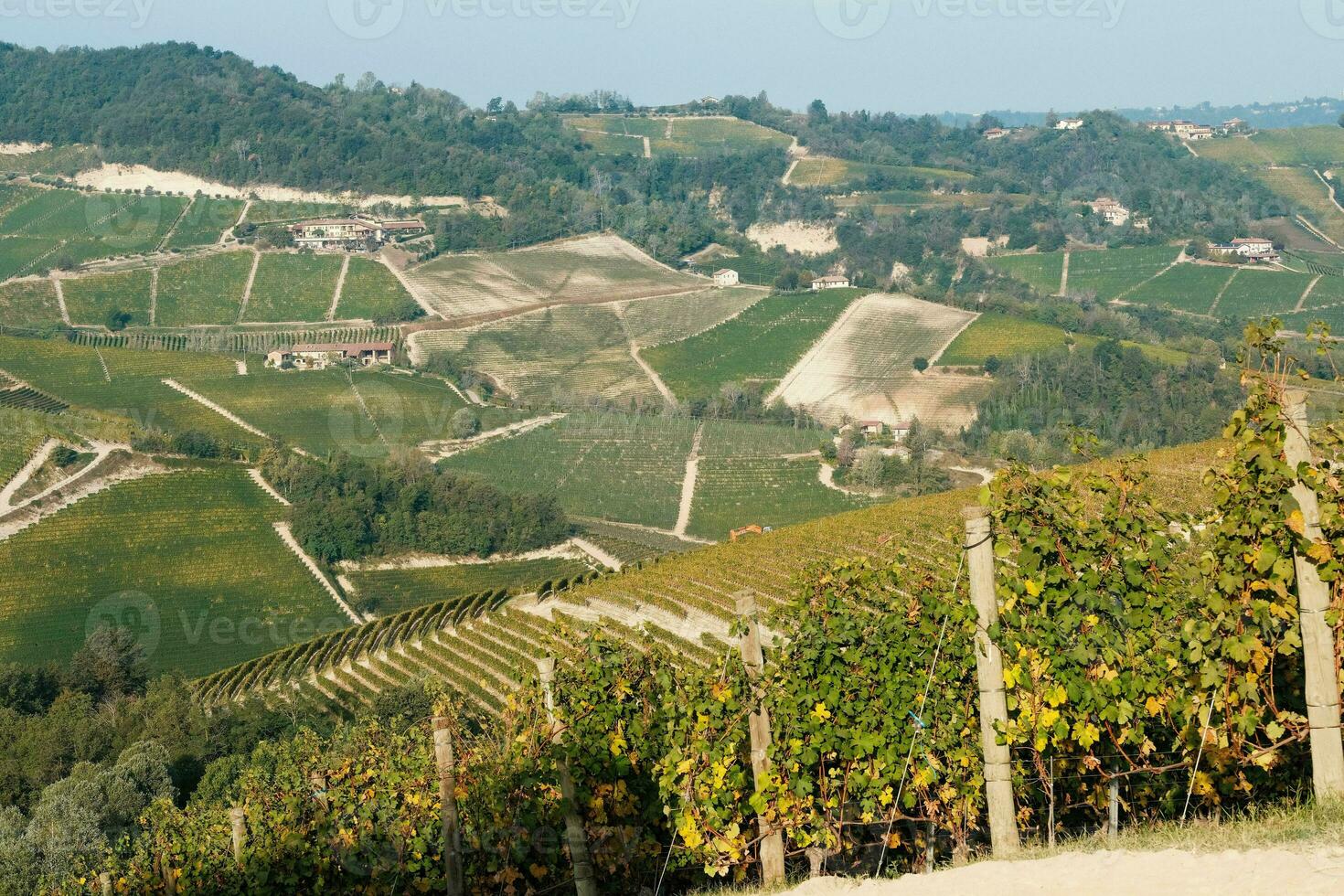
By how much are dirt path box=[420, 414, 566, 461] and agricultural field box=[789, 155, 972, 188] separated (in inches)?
3432

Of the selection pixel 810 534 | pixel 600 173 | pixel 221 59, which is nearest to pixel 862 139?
pixel 600 173

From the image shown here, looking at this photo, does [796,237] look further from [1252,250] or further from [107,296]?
[107,296]

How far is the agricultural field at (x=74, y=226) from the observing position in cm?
10244

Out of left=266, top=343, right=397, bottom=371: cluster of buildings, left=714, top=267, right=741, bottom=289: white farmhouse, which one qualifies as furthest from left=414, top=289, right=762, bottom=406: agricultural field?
left=714, top=267, right=741, bottom=289: white farmhouse

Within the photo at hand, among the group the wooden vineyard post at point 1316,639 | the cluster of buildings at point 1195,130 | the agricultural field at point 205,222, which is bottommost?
the wooden vineyard post at point 1316,639

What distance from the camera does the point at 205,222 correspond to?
112 meters

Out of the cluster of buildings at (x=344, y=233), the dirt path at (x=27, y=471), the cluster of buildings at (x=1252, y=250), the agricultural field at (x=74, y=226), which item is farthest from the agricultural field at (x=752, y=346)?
the agricultural field at (x=74, y=226)

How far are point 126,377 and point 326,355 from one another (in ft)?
43.2

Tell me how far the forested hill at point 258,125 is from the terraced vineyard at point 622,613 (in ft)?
330

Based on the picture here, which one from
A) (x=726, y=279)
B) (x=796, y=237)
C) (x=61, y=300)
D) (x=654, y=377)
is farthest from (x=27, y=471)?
(x=796, y=237)

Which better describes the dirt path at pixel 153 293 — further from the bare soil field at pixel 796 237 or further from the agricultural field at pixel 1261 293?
the agricultural field at pixel 1261 293

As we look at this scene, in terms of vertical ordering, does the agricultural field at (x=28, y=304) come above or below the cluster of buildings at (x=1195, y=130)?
below

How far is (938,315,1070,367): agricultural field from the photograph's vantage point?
3152 inches

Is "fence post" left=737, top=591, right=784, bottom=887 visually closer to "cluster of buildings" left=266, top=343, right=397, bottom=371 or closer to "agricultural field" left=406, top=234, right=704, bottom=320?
"cluster of buildings" left=266, top=343, right=397, bottom=371
